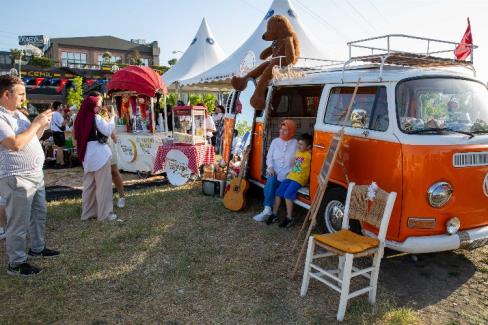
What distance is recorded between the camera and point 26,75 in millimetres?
23328

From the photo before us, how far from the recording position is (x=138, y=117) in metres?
9.90

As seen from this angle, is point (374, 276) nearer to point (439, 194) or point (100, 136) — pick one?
point (439, 194)

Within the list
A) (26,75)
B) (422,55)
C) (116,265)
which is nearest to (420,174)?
(422,55)

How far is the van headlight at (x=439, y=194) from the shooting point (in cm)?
363

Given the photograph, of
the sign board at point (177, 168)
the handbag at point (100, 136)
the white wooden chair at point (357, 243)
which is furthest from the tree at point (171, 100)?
the white wooden chair at point (357, 243)

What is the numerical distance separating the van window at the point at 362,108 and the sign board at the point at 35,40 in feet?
207

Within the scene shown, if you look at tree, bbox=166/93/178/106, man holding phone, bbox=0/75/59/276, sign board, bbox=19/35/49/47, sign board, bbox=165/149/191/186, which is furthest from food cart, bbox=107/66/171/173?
sign board, bbox=19/35/49/47

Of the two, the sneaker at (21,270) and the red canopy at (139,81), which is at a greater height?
the red canopy at (139,81)

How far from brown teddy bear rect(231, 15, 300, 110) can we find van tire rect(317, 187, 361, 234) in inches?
81.1

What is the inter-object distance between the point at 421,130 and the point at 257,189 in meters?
3.75

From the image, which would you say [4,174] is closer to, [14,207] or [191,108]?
[14,207]

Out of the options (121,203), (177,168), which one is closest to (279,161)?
(121,203)

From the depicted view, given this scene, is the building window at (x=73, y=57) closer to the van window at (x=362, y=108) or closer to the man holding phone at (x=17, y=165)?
the man holding phone at (x=17, y=165)

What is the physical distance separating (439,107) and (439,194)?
0.99 metres
